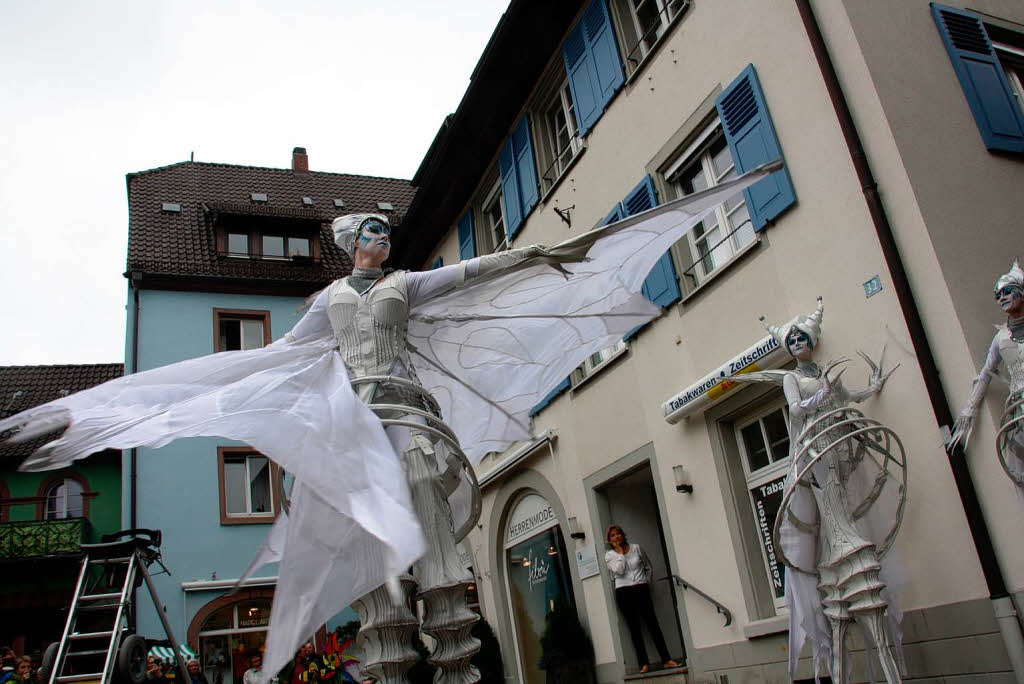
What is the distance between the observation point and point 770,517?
8.73 m

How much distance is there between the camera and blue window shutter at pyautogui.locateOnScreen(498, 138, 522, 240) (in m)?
14.4

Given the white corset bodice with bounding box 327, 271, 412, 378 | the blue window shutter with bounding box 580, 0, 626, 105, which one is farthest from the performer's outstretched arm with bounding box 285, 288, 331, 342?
the blue window shutter with bounding box 580, 0, 626, 105

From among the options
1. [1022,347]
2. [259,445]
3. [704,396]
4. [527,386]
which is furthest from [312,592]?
[704,396]

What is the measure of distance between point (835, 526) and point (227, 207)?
21.7m

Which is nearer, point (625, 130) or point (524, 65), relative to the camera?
point (625, 130)

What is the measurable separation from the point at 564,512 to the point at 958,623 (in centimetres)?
658

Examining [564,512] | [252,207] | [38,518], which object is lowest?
[564,512]

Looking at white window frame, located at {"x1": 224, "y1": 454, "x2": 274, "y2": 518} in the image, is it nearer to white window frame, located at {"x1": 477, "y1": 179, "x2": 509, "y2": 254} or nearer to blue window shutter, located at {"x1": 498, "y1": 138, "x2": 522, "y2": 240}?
white window frame, located at {"x1": 477, "y1": 179, "x2": 509, "y2": 254}

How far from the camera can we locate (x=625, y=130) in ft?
36.5

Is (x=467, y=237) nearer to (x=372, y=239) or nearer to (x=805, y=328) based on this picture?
(x=805, y=328)

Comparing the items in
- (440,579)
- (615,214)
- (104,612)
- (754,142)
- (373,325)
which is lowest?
(440,579)

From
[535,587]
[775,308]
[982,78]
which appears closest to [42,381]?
[535,587]

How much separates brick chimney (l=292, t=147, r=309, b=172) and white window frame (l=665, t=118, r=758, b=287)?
76.0 ft

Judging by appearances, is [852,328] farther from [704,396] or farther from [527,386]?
[527,386]
